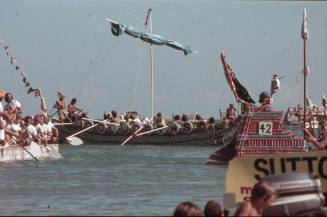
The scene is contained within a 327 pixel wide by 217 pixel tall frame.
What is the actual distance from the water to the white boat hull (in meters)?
0.39

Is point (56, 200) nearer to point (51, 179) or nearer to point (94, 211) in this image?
point (94, 211)

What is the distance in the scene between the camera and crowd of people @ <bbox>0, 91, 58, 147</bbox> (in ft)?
108

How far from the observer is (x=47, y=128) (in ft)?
127

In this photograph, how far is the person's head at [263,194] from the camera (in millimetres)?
11312

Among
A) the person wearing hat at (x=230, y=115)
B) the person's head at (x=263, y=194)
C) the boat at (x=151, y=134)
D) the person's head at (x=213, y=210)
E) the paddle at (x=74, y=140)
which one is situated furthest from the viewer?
the boat at (x=151, y=134)

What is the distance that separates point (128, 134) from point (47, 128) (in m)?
15.5

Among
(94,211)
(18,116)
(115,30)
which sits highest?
(115,30)

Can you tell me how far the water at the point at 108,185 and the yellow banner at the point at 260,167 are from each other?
4556 millimetres

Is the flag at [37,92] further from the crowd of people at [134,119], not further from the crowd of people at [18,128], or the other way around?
the crowd of people at [18,128]

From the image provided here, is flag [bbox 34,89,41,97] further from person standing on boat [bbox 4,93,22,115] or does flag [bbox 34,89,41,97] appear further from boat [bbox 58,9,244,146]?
person standing on boat [bbox 4,93,22,115]

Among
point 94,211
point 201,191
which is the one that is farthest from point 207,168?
point 94,211

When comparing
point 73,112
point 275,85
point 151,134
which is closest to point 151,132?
point 151,134

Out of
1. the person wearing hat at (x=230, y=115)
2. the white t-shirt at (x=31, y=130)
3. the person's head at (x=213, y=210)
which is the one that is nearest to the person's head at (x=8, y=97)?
the white t-shirt at (x=31, y=130)

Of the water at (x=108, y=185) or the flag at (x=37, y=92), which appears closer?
the water at (x=108, y=185)
